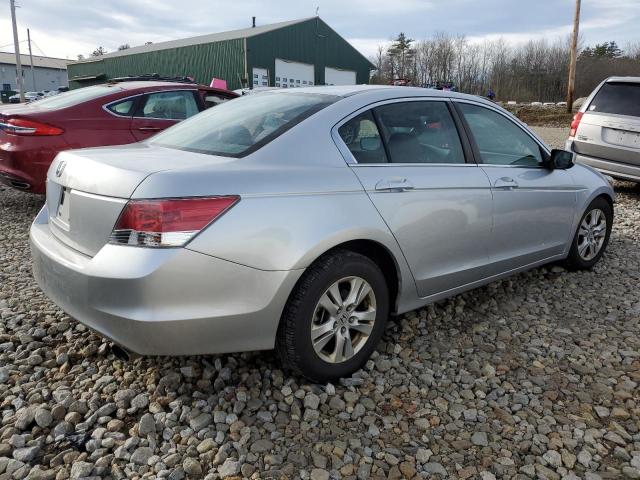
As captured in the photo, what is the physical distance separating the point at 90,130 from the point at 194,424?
14.4ft

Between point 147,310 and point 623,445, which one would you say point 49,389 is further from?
point 623,445

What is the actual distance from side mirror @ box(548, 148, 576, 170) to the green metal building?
2885 cm

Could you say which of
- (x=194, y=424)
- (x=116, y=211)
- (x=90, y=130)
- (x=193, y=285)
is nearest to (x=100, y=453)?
(x=194, y=424)

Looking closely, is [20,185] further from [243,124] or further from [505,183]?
[505,183]

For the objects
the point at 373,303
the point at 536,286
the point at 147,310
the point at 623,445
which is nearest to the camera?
the point at 147,310

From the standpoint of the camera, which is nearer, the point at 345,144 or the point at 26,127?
the point at 345,144

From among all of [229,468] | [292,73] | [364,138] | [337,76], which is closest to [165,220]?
[229,468]

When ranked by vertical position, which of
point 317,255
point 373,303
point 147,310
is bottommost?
point 373,303

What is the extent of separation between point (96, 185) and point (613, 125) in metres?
7.27

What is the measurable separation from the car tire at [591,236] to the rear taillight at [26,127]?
5247mm

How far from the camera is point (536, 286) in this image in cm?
433

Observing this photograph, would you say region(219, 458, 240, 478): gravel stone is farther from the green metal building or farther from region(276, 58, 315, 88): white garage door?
region(276, 58, 315, 88): white garage door

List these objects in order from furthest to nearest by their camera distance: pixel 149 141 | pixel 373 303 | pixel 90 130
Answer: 1. pixel 90 130
2. pixel 149 141
3. pixel 373 303

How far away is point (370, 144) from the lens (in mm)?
2912
